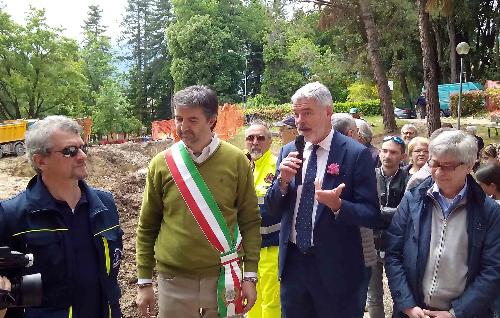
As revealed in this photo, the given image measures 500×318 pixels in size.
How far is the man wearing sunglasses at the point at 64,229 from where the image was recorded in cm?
240

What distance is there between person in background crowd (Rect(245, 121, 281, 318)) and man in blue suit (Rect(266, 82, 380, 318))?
958 millimetres

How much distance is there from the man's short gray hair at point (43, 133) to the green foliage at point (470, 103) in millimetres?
25153

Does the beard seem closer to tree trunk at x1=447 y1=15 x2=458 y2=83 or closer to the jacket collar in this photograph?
the jacket collar

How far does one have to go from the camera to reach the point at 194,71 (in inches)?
2050

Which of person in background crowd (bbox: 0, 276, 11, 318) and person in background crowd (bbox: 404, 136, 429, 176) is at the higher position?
person in background crowd (bbox: 404, 136, 429, 176)

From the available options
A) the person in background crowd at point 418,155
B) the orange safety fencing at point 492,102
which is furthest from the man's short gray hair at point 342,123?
the orange safety fencing at point 492,102

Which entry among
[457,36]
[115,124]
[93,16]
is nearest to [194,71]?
[115,124]

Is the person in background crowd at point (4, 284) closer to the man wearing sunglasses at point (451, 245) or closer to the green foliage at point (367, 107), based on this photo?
the man wearing sunglasses at point (451, 245)

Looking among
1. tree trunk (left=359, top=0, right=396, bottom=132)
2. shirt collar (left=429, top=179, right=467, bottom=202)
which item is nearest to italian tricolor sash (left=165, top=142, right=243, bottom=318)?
shirt collar (left=429, top=179, right=467, bottom=202)

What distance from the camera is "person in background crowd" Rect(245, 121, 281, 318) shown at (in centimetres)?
407

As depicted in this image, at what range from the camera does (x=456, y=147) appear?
107 inches

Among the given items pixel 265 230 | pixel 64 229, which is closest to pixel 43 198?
pixel 64 229

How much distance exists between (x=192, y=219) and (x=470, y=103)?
999 inches

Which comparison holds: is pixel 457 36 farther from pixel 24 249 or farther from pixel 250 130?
pixel 24 249
